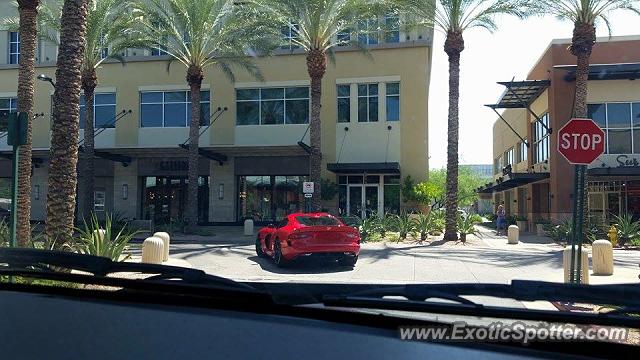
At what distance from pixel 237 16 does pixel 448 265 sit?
51.8 feet

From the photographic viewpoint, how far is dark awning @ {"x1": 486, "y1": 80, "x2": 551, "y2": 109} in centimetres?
2927

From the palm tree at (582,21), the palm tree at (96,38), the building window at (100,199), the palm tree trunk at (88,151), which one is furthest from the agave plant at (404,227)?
the building window at (100,199)

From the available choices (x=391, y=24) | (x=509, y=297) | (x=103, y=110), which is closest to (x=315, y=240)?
(x=509, y=297)

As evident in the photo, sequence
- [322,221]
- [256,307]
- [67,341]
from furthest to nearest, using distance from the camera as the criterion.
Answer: [322,221], [256,307], [67,341]

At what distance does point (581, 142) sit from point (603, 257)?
5.15m

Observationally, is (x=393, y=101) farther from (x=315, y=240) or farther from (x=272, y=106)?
(x=315, y=240)

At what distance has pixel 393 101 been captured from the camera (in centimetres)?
3109

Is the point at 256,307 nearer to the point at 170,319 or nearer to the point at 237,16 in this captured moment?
the point at 170,319

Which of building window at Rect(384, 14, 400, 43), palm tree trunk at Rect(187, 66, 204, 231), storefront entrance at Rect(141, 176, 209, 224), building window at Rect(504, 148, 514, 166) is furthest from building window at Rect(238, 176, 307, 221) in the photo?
building window at Rect(504, 148, 514, 166)

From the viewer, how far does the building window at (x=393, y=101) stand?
101 feet

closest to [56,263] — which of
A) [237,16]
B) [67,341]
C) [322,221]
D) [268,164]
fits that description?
[67,341]

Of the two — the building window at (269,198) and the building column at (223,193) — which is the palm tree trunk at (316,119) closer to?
the building window at (269,198)

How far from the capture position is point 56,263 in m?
3.40

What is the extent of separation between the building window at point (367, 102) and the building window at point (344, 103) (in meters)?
0.61
